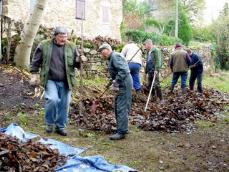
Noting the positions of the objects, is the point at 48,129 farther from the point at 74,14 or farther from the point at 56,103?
the point at 74,14

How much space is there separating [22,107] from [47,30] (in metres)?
5.55

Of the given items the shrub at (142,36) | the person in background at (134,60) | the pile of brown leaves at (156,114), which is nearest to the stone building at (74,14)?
the shrub at (142,36)

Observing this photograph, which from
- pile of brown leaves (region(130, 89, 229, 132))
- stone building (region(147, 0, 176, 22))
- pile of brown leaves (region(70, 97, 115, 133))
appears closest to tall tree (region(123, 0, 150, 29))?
stone building (region(147, 0, 176, 22))

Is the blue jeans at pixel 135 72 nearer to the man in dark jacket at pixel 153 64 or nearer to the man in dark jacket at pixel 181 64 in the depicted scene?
the man in dark jacket at pixel 153 64

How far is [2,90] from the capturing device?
10570 millimetres

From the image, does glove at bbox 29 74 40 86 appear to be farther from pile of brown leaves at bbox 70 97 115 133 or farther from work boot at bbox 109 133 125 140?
work boot at bbox 109 133 125 140

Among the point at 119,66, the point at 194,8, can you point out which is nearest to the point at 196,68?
the point at 119,66

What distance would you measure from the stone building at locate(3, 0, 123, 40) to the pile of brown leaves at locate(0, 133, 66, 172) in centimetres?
1190

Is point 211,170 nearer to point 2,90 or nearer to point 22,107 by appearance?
point 22,107

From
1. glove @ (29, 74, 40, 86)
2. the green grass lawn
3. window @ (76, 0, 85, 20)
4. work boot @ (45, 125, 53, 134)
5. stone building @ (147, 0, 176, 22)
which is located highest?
stone building @ (147, 0, 176, 22)

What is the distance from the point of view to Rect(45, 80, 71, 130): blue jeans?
7473mm

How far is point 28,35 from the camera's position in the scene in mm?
12195

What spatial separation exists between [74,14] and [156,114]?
12079 millimetres

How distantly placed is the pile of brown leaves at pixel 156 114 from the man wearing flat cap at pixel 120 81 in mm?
587
